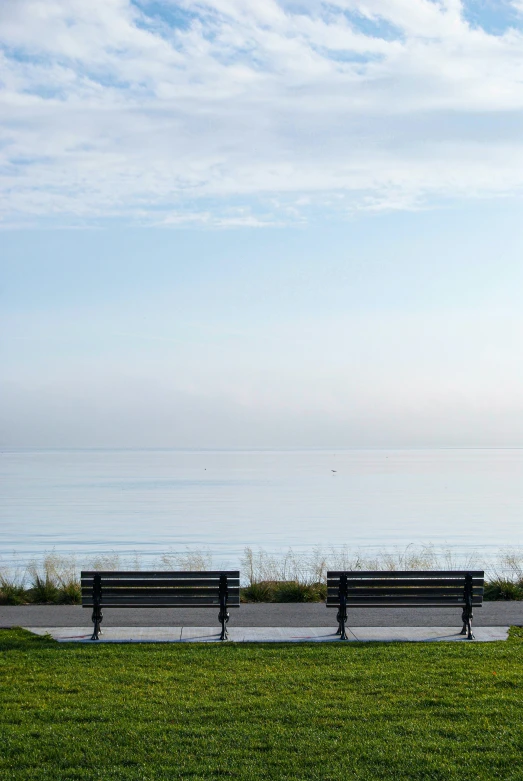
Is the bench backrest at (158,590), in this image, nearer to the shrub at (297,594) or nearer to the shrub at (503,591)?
the shrub at (297,594)

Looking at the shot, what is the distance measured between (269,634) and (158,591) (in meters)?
1.40

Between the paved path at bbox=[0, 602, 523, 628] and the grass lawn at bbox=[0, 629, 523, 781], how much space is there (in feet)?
6.92

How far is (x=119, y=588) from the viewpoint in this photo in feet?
33.8

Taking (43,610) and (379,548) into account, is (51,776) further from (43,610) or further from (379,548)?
(379,548)

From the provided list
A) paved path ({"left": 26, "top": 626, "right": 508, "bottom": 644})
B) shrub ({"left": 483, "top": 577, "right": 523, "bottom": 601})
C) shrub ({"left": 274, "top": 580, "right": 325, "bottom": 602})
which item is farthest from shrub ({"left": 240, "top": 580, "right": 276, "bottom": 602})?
shrub ({"left": 483, "top": 577, "right": 523, "bottom": 601})

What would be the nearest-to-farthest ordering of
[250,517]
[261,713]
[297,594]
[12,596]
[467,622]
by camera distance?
[261,713]
[467,622]
[12,596]
[297,594]
[250,517]

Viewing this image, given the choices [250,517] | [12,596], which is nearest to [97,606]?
[12,596]

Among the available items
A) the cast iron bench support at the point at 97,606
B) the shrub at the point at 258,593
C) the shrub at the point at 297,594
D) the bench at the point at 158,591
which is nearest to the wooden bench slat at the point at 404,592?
the bench at the point at 158,591

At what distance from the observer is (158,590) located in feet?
33.6

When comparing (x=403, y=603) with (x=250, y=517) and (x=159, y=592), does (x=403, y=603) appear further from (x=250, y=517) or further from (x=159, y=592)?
(x=250, y=517)

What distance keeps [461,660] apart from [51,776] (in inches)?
181

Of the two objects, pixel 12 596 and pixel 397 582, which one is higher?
pixel 397 582

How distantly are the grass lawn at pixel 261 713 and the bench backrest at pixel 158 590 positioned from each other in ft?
3.34

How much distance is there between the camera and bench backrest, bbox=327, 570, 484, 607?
34.0ft
